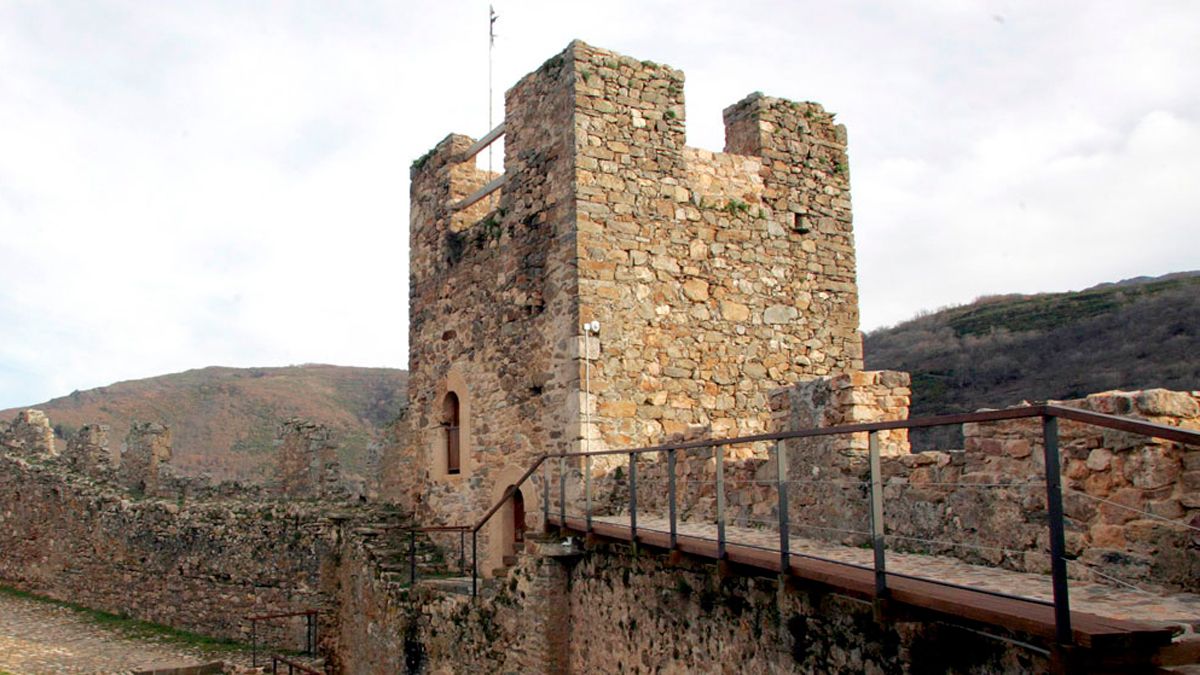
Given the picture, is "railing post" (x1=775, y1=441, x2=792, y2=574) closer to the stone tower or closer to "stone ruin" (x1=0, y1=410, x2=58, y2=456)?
the stone tower

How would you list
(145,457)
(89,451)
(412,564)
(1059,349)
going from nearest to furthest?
1. (412,564)
2. (145,457)
3. (89,451)
4. (1059,349)

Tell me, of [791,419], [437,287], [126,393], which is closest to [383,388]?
[126,393]

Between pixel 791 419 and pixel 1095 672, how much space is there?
555cm

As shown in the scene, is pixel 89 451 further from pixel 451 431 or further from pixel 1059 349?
pixel 1059 349

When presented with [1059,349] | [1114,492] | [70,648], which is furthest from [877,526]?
[1059,349]

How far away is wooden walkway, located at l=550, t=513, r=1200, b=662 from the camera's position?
4434 millimetres

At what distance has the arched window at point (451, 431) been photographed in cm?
1552

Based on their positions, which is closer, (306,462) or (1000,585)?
(1000,585)

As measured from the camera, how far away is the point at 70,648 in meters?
16.1

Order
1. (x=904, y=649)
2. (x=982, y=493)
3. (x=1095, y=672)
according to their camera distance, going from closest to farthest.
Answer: (x=1095, y=672)
(x=904, y=649)
(x=982, y=493)

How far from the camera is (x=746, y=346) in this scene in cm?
1295

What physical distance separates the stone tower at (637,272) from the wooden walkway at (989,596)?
3974mm

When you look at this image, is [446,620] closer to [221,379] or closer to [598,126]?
[598,126]

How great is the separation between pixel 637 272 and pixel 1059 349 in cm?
1756
